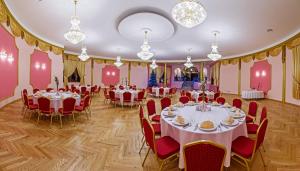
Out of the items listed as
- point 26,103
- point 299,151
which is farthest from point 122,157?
point 26,103

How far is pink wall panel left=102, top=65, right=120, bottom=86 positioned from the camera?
16750 millimetres

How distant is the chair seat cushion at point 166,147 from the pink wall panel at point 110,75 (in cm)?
1504

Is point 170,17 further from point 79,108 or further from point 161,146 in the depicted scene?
point 161,146

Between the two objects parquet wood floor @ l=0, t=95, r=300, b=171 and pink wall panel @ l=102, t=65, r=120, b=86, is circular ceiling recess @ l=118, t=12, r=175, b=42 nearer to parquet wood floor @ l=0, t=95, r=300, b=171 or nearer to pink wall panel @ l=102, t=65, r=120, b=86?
parquet wood floor @ l=0, t=95, r=300, b=171

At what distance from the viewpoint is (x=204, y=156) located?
162cm

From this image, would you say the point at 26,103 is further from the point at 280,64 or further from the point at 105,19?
the point at 280,64

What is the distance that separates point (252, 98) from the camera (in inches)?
405

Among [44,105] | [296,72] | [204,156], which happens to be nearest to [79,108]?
[44,105]

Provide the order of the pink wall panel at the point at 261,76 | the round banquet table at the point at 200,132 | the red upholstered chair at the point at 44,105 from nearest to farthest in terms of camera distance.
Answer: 1. the round banquet table at the point at 200,132
2. the red upholstered chair at the point at 44,105
3. the pink wall panel at the point at 261,76

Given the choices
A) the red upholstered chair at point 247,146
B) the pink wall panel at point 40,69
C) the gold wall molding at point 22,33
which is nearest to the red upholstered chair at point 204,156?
the red upholstered chair at point 247,146

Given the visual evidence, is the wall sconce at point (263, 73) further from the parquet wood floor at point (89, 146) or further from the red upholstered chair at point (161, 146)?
the red upholstered chair at point (161, 146)

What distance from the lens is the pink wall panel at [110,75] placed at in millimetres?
16750

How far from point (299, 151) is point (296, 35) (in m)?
6.60

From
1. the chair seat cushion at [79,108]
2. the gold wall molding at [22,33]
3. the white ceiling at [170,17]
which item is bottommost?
the chair seat cushion at [79,108]
